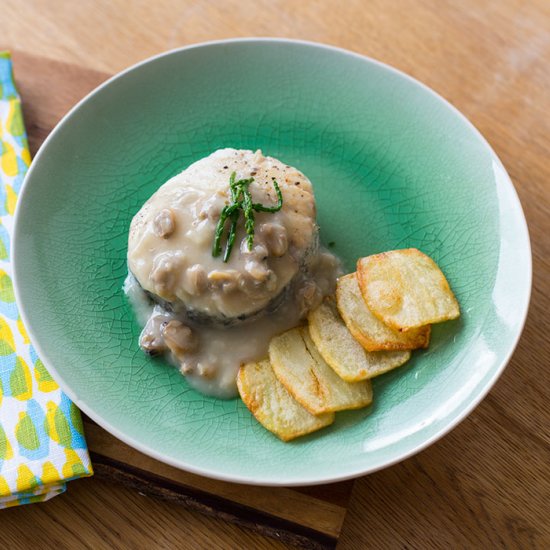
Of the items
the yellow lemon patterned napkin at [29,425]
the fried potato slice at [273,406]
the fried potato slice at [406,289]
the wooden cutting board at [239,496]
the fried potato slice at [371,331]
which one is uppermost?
the fried potato slice at [406,289]

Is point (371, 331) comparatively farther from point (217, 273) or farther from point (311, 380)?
point (217, 273)

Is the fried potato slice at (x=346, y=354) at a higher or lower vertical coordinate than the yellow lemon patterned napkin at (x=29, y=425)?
higher

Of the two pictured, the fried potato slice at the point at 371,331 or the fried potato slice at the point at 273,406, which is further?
the fried potato slice at the point at 371,331

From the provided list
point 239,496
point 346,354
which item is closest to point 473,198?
point 346,354

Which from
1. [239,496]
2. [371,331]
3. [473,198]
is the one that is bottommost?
[239,496]

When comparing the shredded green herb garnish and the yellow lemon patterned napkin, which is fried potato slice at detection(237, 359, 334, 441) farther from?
the yellow lemon patterned napkin

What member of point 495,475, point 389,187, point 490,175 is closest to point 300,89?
point 389,187

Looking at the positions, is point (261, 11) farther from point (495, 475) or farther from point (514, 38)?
point (495, 475)

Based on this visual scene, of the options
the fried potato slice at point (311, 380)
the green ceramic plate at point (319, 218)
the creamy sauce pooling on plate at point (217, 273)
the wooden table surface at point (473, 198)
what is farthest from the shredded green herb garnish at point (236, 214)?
the wooden table surface at point (473, 198)

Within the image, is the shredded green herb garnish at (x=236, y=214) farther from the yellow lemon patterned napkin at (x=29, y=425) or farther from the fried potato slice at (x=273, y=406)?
the yellow lemon patterned napkin at (x=29, y=425)
